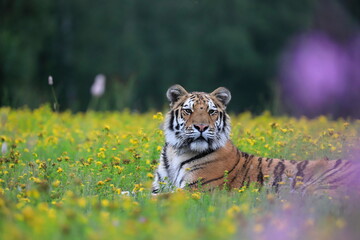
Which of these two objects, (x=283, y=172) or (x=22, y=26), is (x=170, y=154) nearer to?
(x=283, y=172)

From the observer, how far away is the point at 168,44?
31328mm

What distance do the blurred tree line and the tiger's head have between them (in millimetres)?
20026

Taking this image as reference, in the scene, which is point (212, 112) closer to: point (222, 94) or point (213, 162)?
point (222, 94)

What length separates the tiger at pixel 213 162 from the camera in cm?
620

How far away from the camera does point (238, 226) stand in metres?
3.78

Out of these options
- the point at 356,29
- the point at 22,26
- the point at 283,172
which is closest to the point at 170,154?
the point at 283,172

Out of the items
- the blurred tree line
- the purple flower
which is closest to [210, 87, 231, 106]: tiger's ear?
the purple flower

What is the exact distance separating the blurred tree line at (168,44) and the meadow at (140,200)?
57.4 feet

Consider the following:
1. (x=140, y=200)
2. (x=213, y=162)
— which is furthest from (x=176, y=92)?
(x=140, y=200)

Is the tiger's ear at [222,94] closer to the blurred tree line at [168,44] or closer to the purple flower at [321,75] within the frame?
the purple flower at [321,75]

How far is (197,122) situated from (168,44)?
83.0 ft

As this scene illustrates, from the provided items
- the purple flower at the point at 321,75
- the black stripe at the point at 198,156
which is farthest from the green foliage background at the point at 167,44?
the black stripe at the point at 198,156

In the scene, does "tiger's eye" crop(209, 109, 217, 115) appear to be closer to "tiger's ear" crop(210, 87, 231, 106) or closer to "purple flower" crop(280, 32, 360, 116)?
"tiger's ear" crop(210, 87, 231, 106)

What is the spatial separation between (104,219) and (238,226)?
0.84m
